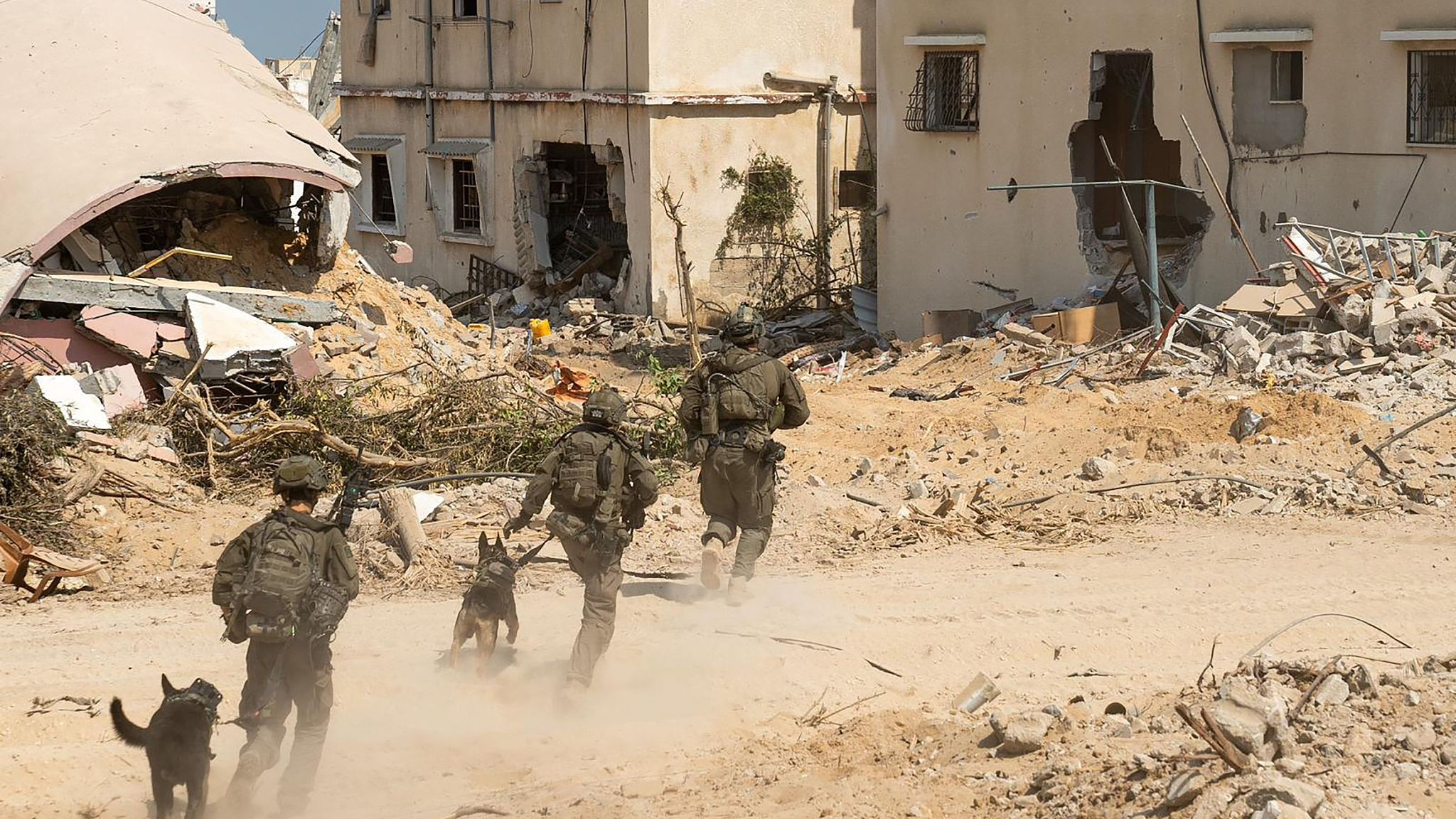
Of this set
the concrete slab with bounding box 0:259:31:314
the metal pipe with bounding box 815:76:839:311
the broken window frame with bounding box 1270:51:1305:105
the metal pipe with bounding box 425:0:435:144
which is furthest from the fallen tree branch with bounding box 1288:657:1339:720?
the metal pipe with bounding box 425:0:435:144

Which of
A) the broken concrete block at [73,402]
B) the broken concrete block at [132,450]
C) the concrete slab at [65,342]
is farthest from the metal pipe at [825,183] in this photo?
the broken concrete block at [132,450]

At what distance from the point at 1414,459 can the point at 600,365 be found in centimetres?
1083

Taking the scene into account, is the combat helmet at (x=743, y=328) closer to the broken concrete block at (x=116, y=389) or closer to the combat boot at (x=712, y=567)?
the combat boot at (x=712, y=567)

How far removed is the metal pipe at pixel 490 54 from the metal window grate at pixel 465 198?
115 centimetres

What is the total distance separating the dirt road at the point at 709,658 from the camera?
6.74 meters

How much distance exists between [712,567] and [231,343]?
17.2 ft

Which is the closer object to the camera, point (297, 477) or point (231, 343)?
point (297, 477)

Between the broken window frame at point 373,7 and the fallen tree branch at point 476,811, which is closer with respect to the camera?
the fallen tree branch at point 476,811

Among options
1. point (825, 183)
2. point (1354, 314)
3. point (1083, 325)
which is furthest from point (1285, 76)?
point (825, 183)

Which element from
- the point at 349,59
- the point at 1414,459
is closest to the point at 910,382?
the point at 1414,459

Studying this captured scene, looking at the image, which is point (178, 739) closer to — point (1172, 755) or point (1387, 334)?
point (1172, 755)

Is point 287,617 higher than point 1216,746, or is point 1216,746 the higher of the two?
point 287,617

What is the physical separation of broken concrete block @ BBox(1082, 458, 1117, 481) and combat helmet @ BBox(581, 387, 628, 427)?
4923 millimetres

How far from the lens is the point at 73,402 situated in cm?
1154
